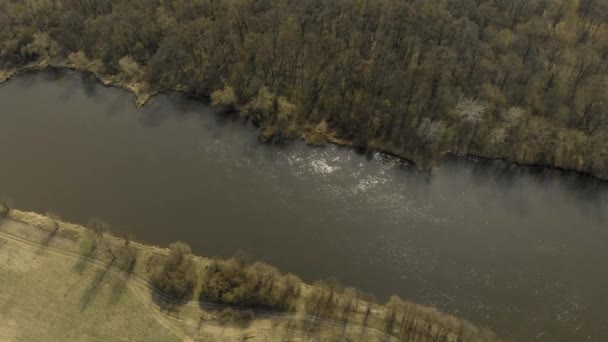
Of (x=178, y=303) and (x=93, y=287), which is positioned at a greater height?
(x=178, y=303)

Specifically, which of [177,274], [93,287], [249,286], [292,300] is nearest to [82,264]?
[93,287]

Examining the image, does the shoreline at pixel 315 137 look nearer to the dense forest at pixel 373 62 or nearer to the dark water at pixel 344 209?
the dense forest at pixel 373 62

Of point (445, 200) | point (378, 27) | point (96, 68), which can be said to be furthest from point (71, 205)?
point (378, 27)

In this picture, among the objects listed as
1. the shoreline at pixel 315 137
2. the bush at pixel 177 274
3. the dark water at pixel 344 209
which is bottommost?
the bush at pixel 177 274

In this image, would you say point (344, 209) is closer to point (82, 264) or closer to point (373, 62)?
point (373, 62)

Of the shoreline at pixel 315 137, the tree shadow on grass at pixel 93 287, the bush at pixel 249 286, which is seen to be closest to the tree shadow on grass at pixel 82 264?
the tree shadow on grass at pixel 93 287

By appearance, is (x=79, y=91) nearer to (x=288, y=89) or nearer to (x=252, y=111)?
→ (x=252, y=111)
